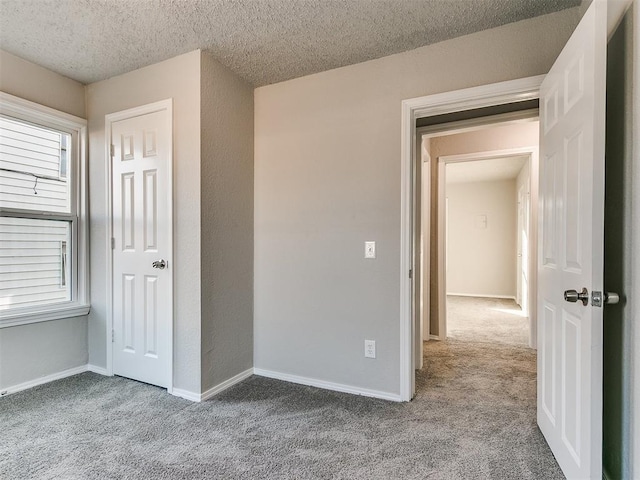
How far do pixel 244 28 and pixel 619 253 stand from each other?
2.27 metres

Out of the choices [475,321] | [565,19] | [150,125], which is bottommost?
[475,321]

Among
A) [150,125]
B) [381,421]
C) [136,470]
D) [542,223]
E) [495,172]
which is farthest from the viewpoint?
[495,172]

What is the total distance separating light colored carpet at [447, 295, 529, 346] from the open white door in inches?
87.9

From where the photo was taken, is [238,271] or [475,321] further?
[475,321]

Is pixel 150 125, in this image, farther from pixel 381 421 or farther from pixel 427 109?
pixel 381 421

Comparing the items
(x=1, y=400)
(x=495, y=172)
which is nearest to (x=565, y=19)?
(x=1, y=400)

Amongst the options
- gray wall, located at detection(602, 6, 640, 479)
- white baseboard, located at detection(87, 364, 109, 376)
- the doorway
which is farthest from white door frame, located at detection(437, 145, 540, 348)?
white baseboard, located at detection(87, 364, 109, 376)

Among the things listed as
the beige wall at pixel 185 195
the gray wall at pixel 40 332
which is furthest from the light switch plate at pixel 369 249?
the gray wall at pixel 40 332

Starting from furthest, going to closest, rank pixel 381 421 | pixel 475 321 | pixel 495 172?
pixel 495 172
pixel 475 321
pixel 381 421

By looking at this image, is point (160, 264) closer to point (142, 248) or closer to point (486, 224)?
point (142, 248)

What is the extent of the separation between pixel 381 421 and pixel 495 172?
5.59 m

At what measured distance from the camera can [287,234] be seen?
9.16 feet

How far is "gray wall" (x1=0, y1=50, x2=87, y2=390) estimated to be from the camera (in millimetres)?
2484

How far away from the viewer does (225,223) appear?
103 inches
